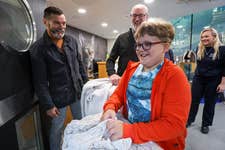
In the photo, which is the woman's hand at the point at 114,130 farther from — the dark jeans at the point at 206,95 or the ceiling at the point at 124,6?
the ceiling at the point at 124,6

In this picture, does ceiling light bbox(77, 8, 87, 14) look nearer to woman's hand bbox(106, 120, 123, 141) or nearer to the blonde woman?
the blonde woman

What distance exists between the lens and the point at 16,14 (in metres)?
1.16

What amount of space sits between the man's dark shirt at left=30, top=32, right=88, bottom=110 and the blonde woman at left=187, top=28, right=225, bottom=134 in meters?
1.84

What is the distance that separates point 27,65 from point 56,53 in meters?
0.25

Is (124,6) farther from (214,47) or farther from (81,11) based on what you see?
(214,47)

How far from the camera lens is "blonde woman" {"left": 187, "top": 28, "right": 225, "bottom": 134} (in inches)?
87.3

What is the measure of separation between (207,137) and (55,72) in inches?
88.4

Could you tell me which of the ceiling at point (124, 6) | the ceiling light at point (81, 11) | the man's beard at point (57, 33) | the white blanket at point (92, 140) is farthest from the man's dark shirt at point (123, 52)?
the ceiling light at point (81, 11)

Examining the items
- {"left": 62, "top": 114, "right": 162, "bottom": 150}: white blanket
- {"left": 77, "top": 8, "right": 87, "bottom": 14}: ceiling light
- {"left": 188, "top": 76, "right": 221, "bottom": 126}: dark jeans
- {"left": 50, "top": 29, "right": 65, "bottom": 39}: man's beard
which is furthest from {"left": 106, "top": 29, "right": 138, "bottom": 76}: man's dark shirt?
{"left": 77, "top": 8, "right": 87, "bottom": 14}: ceiling light

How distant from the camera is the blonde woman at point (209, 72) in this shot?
7.27ft

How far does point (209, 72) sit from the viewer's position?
2.28m

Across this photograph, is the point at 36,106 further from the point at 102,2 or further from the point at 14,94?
the point at 102,2

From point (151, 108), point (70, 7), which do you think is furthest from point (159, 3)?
point (151, 108)

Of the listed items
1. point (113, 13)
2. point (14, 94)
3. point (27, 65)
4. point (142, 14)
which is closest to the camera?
point (14, 94)
